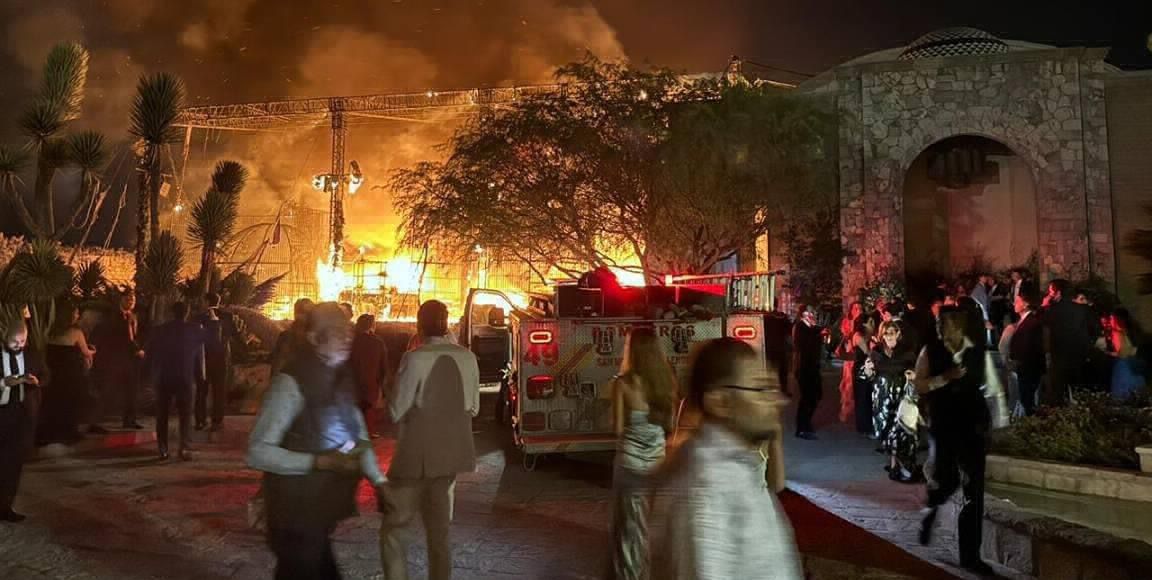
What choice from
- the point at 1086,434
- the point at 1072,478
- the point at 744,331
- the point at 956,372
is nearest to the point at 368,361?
the point at 744,331

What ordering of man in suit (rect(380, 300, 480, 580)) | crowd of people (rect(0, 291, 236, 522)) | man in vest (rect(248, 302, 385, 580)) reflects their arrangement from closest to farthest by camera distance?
man in vest (rect(248, 302, 385, 580)) < man in suit (rect(380, 300, 480, 580)) < crowd of people (rect(0, 291, 236, 522))

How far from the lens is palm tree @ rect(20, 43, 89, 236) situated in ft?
37.9

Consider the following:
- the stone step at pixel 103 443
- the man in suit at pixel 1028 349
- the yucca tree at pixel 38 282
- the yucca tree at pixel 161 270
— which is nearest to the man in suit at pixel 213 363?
the stone step at pixel 103 443

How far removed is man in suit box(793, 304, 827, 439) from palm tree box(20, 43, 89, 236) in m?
11.3

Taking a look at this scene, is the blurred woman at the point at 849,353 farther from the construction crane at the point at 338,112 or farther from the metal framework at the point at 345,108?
the metal framework at the point at 345,108

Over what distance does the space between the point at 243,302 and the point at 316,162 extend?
28065mm

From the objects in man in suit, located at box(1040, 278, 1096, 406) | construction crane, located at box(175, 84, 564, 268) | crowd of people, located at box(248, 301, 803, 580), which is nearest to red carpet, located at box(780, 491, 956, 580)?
crowd of people, located at box(248, 301, 803, 580)

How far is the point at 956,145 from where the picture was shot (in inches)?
843

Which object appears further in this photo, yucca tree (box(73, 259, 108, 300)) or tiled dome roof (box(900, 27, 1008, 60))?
tiled dome roof (box(900, 27, 1008, 60))

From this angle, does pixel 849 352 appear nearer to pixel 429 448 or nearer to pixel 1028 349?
pixel 1028 349

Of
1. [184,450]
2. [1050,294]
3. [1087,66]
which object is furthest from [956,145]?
[184,450]

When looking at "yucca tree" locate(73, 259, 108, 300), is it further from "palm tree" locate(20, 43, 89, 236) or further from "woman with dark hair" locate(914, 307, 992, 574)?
"woman with dark hair" locate(914, 307, 992, 574)

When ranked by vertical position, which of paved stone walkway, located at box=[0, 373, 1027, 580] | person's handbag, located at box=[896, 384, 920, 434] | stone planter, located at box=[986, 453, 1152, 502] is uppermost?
person's handbag, located at box=[896, 384, 920, 434]

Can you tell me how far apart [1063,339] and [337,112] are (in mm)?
29052
